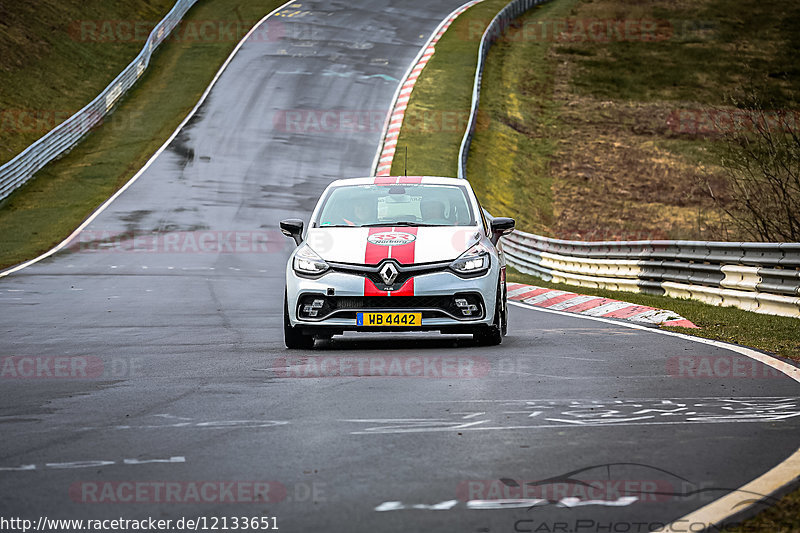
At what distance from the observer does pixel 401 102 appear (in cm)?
4303

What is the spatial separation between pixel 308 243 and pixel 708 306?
6.66 m

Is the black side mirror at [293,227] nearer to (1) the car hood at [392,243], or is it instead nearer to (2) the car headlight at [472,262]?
(1) the car hood at [392,243]

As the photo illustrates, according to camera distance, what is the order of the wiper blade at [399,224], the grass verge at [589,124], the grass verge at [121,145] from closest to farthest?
1. the wiper blade at [399,224]
2. the grass verge at [121,145]
3. the grass verge at [589,124]

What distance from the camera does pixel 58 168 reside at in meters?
35.7

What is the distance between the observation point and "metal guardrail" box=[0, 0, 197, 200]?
32.8 meters

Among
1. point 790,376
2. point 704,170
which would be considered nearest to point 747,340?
point 790,376

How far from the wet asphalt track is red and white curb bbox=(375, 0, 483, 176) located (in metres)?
19.0

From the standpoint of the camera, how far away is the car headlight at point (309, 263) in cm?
1110
